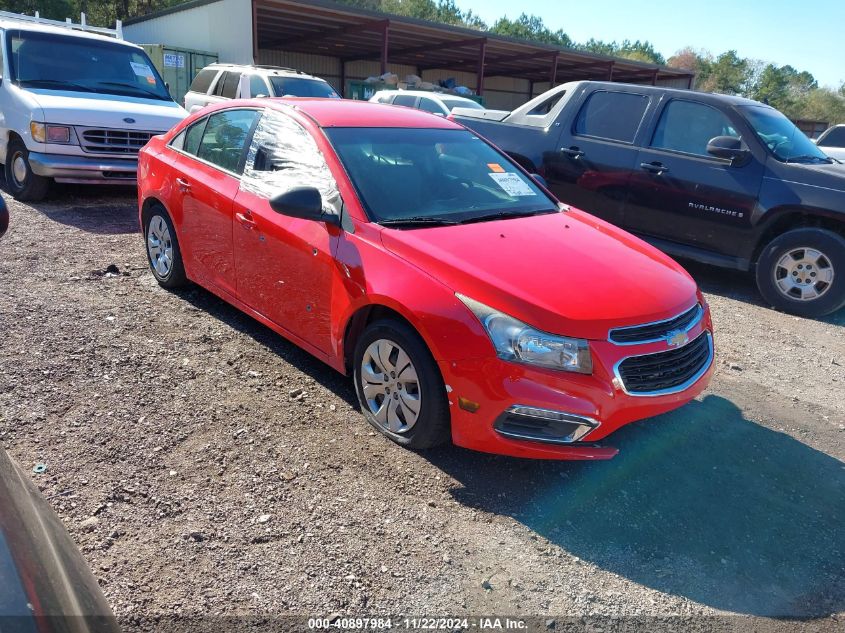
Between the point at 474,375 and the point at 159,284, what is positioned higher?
the point at 474,375

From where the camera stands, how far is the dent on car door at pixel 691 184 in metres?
6.25

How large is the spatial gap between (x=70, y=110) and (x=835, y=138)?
15239 mm

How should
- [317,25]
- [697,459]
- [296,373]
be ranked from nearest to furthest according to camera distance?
[697,459] < [296,373] < [317,25]

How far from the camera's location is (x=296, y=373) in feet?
13.6

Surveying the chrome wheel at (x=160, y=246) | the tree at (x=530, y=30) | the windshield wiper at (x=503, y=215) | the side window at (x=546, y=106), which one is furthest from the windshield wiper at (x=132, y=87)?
the tree at (x=530, y=30)

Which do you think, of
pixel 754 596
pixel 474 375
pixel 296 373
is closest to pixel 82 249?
pixel 296 373

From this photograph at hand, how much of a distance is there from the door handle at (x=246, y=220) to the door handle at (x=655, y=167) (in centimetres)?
435

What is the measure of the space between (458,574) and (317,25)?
2393 cm

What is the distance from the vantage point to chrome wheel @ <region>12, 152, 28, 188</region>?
26.0 ft

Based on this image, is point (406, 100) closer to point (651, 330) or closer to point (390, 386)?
point (390, 386)

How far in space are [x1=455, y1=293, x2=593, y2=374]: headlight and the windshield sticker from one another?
1592mm

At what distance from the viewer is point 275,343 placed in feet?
15.0

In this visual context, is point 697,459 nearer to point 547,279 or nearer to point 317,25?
point 547,279

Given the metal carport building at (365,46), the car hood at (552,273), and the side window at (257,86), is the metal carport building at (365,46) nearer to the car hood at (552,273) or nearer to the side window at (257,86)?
the side window at (257,86)
